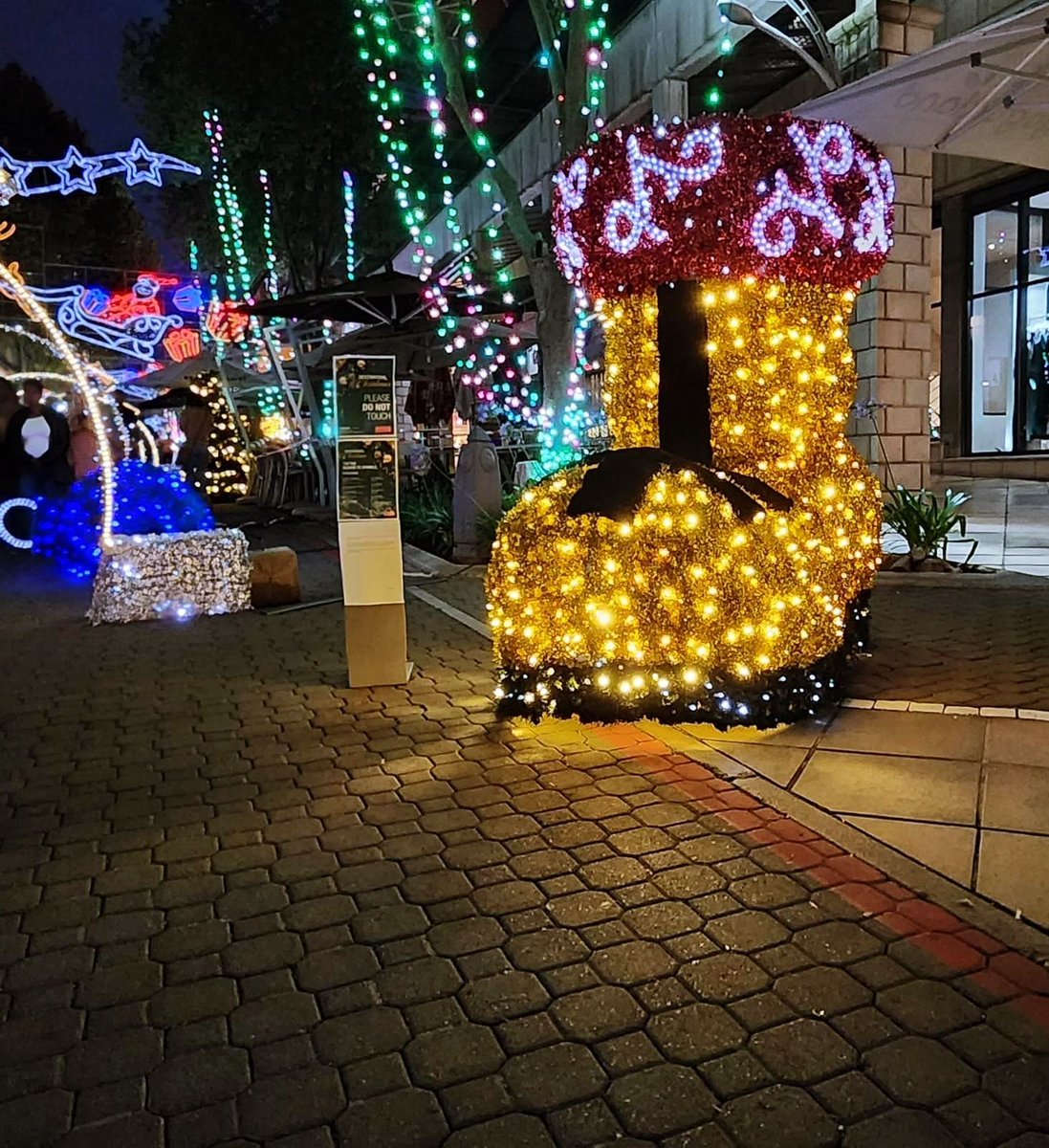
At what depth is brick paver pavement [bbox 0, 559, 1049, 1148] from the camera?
227cm

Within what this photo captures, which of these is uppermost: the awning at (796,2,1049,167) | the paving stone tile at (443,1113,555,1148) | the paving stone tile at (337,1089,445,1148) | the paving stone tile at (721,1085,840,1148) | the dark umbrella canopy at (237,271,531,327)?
the awning at (796,2,1049,167)

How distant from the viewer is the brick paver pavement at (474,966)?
2266mm

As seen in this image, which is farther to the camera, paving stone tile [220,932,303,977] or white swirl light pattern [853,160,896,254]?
white swirl light pattern [853,160,896,254]

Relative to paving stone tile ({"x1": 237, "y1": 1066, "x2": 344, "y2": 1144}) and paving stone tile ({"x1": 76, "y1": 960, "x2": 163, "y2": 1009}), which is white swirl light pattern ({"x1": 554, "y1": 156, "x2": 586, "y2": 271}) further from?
paving stone tile ({"x1": 237, "y1": 1066, "x2": 344, "y2": 1144})

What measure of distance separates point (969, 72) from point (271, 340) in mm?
16961

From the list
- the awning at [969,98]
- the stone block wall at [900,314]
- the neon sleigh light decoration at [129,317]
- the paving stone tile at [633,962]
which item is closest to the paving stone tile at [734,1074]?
the paving stone tile at [633,962]

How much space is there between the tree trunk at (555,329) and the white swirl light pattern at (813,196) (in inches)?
235

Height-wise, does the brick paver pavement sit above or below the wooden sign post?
below

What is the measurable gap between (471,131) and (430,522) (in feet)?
15.1

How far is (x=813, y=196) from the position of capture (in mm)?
4898

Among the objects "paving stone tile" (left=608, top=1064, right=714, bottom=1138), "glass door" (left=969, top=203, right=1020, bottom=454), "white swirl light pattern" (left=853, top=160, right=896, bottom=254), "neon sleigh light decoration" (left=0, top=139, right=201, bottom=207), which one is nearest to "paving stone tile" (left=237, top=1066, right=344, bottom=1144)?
"paving stone tile" (left=608, top=1064, right=714, bottom=1138)

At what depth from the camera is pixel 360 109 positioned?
20297 mm

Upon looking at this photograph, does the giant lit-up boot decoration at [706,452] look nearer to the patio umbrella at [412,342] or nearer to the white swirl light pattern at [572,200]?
the white swirl light pattern at [572,200]

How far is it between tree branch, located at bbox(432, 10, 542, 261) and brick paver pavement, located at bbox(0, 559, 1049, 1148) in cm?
775
